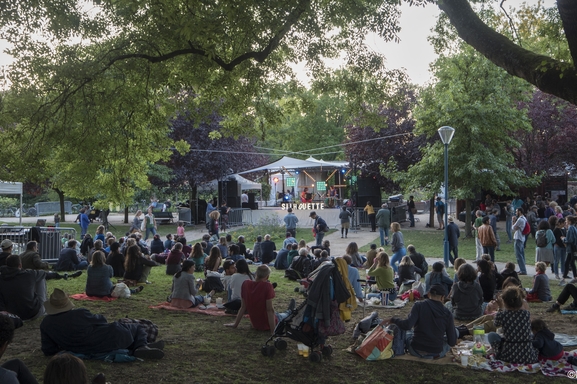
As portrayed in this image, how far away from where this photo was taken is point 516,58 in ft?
24.4

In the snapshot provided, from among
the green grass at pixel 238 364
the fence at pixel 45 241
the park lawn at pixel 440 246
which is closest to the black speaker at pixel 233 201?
the park lawn at pixel 440 246

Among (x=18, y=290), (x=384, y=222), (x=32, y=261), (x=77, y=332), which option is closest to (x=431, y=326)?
(x=77, y=332)

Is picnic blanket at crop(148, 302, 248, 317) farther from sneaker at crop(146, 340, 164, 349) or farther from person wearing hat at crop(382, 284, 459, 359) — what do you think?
person wearing hat at crop(382, 284, 459, 359)

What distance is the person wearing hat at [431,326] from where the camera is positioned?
7.18 metres

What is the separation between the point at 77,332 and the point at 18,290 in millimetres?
2926

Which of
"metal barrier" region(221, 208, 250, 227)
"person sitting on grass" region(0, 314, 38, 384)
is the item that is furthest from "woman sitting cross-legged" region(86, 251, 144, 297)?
"metal barrier" region(221, 208, 250, 227)

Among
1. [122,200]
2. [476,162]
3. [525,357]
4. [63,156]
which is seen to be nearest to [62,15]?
[63,156]

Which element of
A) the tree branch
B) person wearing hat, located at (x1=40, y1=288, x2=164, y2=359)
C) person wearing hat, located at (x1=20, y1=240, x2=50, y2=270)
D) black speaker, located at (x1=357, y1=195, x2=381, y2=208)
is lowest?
person wearing hat, located at (x1=40, y1=288, x2=164, y2=359)

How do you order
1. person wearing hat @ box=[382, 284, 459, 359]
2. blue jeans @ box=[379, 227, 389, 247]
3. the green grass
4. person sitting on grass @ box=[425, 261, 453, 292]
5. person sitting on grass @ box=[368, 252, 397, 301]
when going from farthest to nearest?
blue jeans @ box=[379, 227, 389, 247]
person sitting on grass @ box=[368, 252, 397, 301]
person sitting on grass @ box=[425, 261, 453, 292]
person wearing hat @ box=[382, 284, 459, 359]
the green grass

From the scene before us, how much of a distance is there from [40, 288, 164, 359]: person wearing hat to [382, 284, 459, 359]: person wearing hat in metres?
3.32

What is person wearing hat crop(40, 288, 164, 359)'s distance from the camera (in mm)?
6961

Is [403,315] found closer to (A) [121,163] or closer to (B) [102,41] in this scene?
(A) [121,163]

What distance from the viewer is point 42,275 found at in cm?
966

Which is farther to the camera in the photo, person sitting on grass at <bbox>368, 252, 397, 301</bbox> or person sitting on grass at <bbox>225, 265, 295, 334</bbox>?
person sitting on grass at <bbox>368, 252, 397, 301</bbox>
